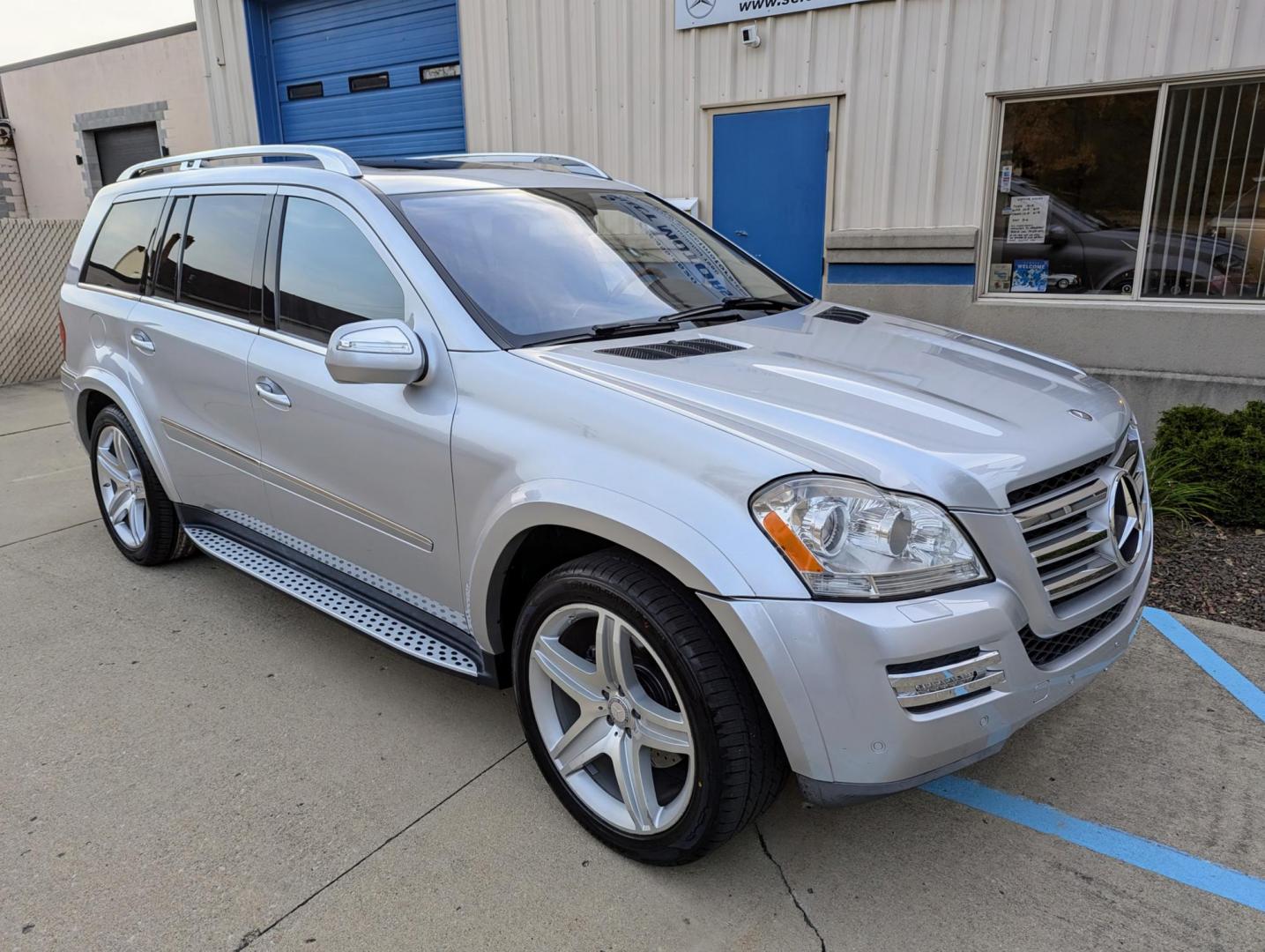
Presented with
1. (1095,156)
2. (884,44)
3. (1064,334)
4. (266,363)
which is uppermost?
(884,44)

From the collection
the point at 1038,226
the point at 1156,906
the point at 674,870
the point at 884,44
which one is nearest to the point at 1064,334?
Result: the point at 1038,226

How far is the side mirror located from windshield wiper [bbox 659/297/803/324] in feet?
2.82

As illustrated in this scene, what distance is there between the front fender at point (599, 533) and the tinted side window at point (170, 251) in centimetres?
225

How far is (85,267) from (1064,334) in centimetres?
598

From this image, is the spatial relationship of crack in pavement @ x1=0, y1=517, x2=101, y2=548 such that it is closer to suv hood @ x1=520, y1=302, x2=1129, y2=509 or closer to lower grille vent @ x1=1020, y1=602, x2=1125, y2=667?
suv hood @ x1=520, y1=302, x2=1129, y2=509

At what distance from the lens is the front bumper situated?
1975 millimetres

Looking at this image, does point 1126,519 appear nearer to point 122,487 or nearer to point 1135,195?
point 122,487

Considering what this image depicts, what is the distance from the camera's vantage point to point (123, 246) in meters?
4.34

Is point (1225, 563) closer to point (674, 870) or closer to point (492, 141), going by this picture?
point (674, 870)

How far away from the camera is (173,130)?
44.5ft

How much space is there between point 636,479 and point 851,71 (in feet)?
18.1

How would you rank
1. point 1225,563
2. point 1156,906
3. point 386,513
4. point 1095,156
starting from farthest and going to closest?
point 1095,156
point 1225,563
point 386,513
point 1156,906

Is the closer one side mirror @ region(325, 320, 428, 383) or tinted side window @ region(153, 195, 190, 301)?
side mirror @ region(325, 320, 428, 383)

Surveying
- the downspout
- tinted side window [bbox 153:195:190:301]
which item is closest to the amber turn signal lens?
tinted side window [bbox 153:195:190:301]
